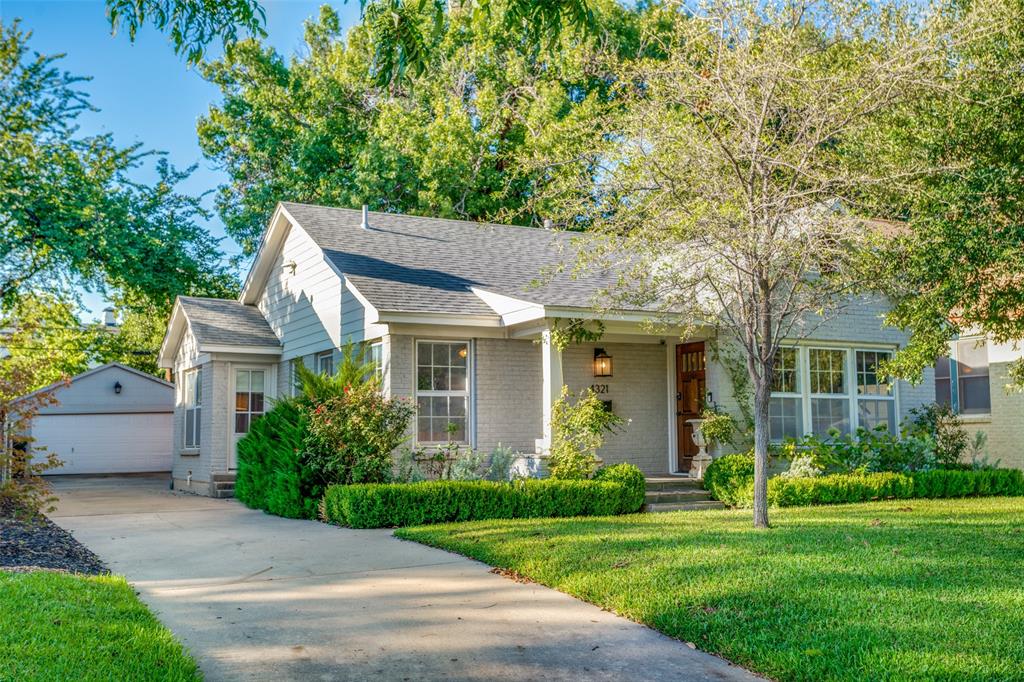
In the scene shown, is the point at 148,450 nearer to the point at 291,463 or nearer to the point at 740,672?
the point at 291,463

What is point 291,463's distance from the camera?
12.9 m

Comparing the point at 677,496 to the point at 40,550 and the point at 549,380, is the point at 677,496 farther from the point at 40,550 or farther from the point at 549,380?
the point at 40,550

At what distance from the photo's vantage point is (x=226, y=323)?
1881cm

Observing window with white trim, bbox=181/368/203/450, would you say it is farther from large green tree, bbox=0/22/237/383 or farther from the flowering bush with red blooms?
the flowering bush with red blooms

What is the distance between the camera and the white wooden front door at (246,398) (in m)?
18.0

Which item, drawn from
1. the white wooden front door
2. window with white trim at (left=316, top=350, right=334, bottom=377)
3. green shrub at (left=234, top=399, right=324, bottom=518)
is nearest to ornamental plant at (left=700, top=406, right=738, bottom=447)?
green shrub at (left=234, top=399, right=324, bottom=518)

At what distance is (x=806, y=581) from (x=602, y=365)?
29.1 feet

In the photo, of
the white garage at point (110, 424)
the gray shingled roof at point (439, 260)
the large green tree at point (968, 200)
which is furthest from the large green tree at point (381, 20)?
the white garage at point (110, 424)

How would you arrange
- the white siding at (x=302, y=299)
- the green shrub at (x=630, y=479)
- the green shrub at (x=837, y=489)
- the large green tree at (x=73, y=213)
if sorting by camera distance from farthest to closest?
the large green tree at (x=73, y=213) → the white siding at (x=302, y=299) → the green shrub at (x=837, y=489) → the green shrub at (x=630, y=479)

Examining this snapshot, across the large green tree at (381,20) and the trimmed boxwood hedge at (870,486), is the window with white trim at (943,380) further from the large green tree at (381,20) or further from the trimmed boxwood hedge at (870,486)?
the large green tree at (381,20)

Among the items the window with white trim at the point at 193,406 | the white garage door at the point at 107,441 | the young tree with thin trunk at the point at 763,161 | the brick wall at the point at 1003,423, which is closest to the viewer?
the young tree with thin trunk at the point at 763,161

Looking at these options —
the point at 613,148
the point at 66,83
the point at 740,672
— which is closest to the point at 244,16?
the point at 613,148

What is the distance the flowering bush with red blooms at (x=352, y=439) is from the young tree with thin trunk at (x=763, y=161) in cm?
399

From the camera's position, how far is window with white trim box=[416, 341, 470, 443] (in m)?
14.6
